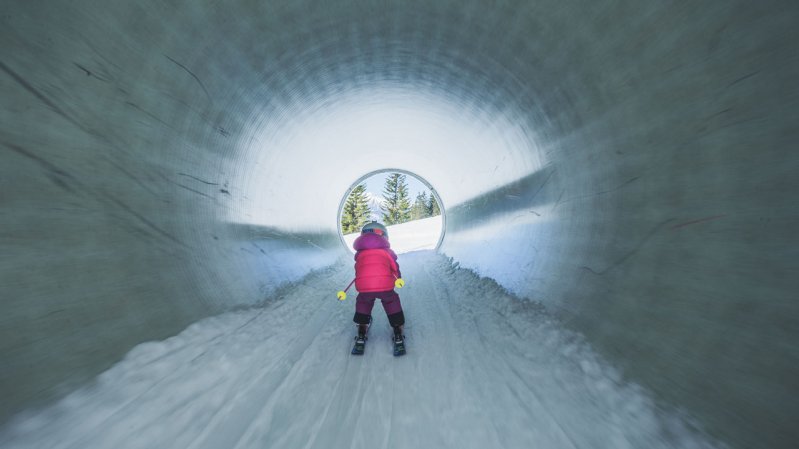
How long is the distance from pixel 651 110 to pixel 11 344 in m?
3.64

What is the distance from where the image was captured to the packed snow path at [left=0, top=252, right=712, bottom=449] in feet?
6.03

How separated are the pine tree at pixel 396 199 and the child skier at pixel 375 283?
54642 mm

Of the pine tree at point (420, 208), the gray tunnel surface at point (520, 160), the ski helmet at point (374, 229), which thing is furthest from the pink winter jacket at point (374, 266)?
the pine tree at point (420, 208)

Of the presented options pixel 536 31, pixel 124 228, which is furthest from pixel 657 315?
pixel 124 228

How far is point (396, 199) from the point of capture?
60844 millimetres

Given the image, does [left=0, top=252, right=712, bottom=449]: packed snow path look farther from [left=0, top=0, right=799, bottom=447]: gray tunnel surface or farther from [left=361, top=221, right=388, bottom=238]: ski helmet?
[left=361, top=221, right=388, bottom=238]: ski helmet

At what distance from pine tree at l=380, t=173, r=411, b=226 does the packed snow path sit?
55.3 m

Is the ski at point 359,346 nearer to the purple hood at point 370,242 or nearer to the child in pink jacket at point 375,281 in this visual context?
the child in pink jacket at point 375,281

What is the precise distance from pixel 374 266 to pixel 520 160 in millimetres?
2179

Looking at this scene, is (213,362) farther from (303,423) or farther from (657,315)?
(657,315)

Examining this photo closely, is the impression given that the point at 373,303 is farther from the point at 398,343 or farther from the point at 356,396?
the point at 356,396

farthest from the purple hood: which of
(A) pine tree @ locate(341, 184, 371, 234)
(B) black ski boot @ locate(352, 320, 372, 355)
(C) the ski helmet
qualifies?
(A) pine tree @ locate(341, 184, 371, 234)

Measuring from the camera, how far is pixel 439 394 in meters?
2.34

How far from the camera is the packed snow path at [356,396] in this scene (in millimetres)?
1838
